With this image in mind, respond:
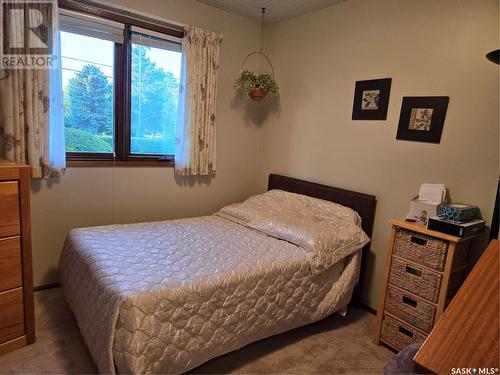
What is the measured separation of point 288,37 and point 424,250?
2.30 m

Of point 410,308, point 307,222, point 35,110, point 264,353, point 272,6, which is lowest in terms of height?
point 264,353

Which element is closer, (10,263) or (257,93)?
(10,263)

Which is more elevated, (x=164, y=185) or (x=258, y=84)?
(x=258, y=84)

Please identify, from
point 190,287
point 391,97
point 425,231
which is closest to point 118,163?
point 190,287

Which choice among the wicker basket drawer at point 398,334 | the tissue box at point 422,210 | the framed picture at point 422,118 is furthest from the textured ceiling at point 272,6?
the wicker basket drawer at point 398,334

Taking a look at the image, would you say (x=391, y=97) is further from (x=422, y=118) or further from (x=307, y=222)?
(x=307, y=222)

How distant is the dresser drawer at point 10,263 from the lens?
5.67 feet

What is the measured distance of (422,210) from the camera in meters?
2.04

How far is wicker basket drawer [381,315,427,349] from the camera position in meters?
1.96

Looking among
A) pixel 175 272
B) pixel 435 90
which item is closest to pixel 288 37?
pixel 435 90

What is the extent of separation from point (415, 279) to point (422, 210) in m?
0.43

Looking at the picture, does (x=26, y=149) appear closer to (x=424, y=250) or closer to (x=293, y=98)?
(x=293, y=98)

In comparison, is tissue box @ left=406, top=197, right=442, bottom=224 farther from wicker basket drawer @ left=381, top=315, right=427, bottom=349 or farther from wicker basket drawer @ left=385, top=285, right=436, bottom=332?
wicker basket drawer @ left=381, top=315, right=427, bottom=349
